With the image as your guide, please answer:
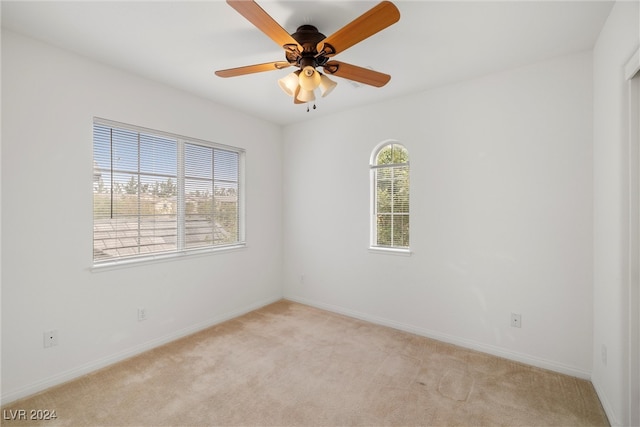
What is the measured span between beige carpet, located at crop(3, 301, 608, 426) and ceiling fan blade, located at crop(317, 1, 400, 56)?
233 centimetres

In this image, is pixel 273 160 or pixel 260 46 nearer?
pixel 260 46

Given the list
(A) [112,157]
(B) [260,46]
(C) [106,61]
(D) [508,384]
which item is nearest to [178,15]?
(B) [260,46]

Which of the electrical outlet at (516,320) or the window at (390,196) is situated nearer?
the electrical outlet at (516,320)

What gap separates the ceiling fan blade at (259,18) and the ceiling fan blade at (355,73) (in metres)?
0.28

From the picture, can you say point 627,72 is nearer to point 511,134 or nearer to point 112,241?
point 511,134

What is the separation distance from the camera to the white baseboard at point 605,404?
1.81 metres

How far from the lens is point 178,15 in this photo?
193 cm

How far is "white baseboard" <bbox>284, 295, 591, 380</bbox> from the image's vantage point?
7.94 ft

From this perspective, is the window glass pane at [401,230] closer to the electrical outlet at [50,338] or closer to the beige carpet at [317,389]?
the beige carpet at [317,389]

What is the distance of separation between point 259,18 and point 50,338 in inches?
109

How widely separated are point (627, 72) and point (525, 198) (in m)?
1.12

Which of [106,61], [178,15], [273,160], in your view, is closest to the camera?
[178,15]

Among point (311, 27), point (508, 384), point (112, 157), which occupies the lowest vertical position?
point (508, 384)

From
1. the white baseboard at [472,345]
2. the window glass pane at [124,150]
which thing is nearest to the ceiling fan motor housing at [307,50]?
the window glass pane at [124,150]
